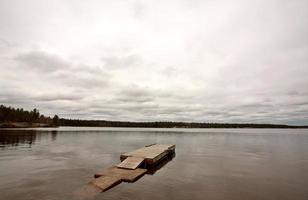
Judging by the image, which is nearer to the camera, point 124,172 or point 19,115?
point 124,172

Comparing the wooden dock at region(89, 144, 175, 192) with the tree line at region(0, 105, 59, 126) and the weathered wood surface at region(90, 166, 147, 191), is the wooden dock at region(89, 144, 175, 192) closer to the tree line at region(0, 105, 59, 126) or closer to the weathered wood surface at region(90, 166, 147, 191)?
the weathered wood surface at region(90, 166, 147, 191)

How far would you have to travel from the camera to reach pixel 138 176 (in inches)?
706

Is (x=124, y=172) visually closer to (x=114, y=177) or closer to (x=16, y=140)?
(x=114, y=177)

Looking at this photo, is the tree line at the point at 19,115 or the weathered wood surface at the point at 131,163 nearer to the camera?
the weathered wood surface at the point at 131,163

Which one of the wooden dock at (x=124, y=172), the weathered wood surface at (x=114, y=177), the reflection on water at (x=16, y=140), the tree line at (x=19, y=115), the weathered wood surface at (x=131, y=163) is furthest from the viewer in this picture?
the tree line at (x=19, y=115)

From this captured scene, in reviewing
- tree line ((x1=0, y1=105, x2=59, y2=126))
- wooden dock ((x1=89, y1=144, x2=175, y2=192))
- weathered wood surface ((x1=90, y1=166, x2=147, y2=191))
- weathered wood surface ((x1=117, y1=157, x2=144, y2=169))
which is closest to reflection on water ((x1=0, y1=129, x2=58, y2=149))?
weathered wood surface ((x1=117, y1=157, x2=144, y2=169))

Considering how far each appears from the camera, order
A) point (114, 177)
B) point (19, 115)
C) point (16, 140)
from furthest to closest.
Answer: point (19, 115)
point (16, 140)
point (114, 177)

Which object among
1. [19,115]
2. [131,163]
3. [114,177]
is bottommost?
[114,177]

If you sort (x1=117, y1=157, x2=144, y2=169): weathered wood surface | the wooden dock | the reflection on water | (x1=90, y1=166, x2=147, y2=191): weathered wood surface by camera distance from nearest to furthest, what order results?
1. (x1=90, y1=166, x2=147, y2=191): weathered wood surface
2. the wooden dock
3. (x1=117, y1=157, x2=144, y2=169): weathered wood surface
4. the reflection on water

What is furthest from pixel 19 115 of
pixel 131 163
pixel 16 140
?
pixel 131 163

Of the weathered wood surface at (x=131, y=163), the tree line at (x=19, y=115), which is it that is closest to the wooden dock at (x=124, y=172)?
the weathered wood surface at (x=131, y=163)

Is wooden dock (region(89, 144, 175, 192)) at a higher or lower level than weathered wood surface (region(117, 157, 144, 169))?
lower

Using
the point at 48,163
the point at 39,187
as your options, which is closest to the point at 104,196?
the point at 39,187

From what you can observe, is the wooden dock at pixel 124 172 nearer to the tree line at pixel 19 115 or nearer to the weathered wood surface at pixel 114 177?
the weathered wood surface at pixel 114 177
